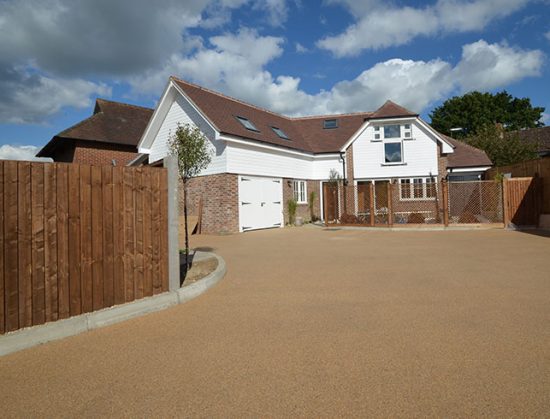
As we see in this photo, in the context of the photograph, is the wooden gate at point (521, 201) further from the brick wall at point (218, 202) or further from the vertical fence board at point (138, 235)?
the vertical fence board at point (138, 235)

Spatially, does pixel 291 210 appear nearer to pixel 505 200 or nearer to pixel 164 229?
pixel 505 200

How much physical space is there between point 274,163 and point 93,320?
50.9 ft

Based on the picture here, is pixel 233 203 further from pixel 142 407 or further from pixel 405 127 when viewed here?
pixel 142 407

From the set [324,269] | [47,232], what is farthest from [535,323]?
[47,232]

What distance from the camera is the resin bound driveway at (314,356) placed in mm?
2938

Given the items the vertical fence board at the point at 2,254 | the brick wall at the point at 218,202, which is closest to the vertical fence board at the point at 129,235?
the vertical fence board at the point at 2,254

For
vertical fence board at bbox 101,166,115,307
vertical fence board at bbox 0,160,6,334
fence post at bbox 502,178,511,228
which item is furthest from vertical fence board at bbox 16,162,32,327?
fence post at bbox 502,178,511,228

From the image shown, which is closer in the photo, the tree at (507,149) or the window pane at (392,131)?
the window pane at (392,131)

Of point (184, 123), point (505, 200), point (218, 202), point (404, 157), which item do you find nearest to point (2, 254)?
point (218, 202)

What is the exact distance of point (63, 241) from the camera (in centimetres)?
463

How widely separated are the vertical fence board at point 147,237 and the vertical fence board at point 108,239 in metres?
0.52

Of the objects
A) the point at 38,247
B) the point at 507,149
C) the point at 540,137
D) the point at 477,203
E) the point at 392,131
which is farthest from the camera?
the point at 540,137

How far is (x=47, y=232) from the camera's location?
4496 millimetres

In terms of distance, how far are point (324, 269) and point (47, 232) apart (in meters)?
5.18
